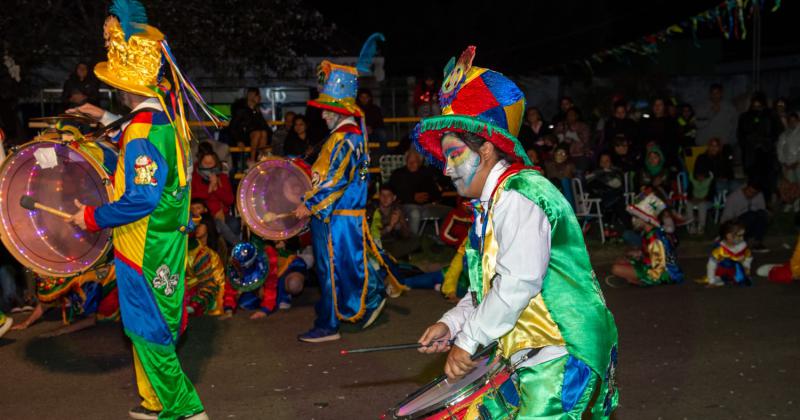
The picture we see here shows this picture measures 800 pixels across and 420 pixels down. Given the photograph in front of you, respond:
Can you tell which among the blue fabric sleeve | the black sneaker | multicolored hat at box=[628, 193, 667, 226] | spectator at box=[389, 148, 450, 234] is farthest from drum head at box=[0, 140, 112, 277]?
spectator at box=[389, 148, 450, 234]

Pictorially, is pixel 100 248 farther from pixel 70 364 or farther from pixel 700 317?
pixel 700 317

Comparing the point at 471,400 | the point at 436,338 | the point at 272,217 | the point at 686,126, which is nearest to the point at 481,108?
the point at 436,338

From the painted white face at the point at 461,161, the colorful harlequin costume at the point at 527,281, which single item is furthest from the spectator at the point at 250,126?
the colorful harlequin costume at the point at 527,281

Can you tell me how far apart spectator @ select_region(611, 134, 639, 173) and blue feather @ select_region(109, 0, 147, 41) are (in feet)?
31.4

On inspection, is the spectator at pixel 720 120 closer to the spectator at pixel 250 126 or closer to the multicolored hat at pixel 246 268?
the spectator at pixel 250 126

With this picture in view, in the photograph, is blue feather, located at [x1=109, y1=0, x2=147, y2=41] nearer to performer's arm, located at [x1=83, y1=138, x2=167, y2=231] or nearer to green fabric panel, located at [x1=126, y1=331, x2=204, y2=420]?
performer's arm, located at [x1=83, y1=138, x2=167, y2=231]

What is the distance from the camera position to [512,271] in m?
3.21

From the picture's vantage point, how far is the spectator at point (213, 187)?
10.7 metres

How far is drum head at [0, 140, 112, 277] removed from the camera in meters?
5.54

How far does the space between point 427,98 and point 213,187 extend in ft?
14.3

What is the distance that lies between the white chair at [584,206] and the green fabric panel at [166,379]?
8.19 metres

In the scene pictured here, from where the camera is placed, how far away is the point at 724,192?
1415 cm

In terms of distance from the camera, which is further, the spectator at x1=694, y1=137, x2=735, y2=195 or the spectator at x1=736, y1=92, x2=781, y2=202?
the spectator at x1=736, y1=92, x2=781, y2=202

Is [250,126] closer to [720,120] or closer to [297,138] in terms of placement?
[297,138]
